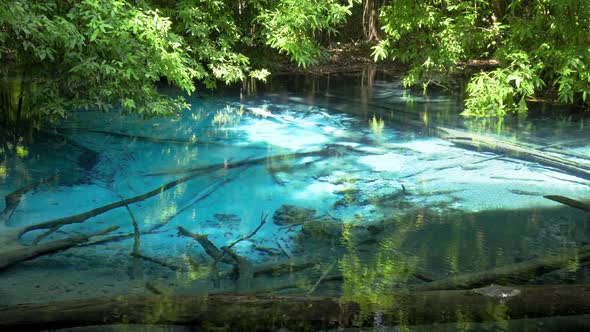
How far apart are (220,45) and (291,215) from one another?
17.0ft

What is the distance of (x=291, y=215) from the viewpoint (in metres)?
4.89

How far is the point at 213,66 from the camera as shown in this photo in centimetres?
913

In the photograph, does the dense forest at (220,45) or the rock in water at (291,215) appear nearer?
the rock in water at (291,215)

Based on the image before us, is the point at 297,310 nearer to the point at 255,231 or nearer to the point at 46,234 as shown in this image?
the point at 255,231

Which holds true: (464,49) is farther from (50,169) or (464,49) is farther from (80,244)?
(80,244)

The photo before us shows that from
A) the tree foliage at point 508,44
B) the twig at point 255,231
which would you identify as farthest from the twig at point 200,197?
the tree foliage at point 508,44

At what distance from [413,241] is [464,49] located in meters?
5.69

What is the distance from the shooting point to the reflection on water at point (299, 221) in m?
2.84

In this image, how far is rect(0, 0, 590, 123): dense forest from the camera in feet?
18.6

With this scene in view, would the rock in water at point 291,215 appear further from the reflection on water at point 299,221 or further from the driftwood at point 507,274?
the driftwood at point 507,274

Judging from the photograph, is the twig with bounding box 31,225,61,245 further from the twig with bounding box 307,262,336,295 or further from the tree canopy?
the twig with bounding box 307,262,336,295

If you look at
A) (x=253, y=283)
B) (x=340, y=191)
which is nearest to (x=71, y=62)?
(x=340, y=191)

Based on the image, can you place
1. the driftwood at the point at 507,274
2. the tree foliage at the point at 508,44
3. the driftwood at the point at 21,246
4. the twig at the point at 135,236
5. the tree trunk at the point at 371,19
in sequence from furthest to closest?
the tree trunk at the point at 371,19 < the tree foliage at the point at 508,44 < the twig at the point at 135,236 < the driftwood at the point at 21,246 < the driftwood at the point at 507,274

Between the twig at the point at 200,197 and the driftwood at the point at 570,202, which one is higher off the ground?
the driftwood at the point at 570,202
